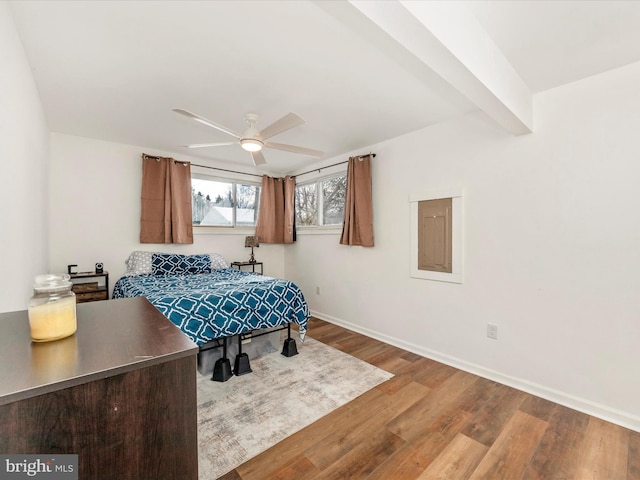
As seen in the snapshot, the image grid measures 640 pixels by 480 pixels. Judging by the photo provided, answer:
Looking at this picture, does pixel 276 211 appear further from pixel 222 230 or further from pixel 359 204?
pixel 359 204

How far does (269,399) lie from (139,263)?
8.18 feet

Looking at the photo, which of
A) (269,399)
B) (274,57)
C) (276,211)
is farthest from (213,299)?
(276,211)

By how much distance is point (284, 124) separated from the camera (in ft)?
7.35

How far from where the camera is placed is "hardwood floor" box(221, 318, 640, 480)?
59.8 inches

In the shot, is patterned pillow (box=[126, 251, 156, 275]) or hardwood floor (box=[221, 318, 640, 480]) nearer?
hardwood floor (box=[221, 318, 640, 480])

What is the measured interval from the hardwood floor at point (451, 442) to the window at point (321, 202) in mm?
2518

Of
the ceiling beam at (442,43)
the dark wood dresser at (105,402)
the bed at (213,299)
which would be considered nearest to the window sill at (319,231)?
the bed at (213,299)

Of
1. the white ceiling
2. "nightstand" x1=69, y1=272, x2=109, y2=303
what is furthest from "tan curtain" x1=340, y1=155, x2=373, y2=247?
"nightstand" x1=69, y1=272, x2=109, y2=303

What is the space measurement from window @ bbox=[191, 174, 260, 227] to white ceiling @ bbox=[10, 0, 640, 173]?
1.51 meters

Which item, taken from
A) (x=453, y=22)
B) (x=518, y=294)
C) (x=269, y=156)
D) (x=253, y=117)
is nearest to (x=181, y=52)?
(x=253, y=117)

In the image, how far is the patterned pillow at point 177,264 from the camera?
360cm

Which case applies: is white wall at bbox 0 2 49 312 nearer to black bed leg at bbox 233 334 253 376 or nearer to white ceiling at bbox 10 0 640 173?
white ceiling at bbox 10 0 640 173

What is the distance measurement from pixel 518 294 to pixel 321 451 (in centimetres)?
198

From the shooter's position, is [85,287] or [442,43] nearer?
[442,43]
